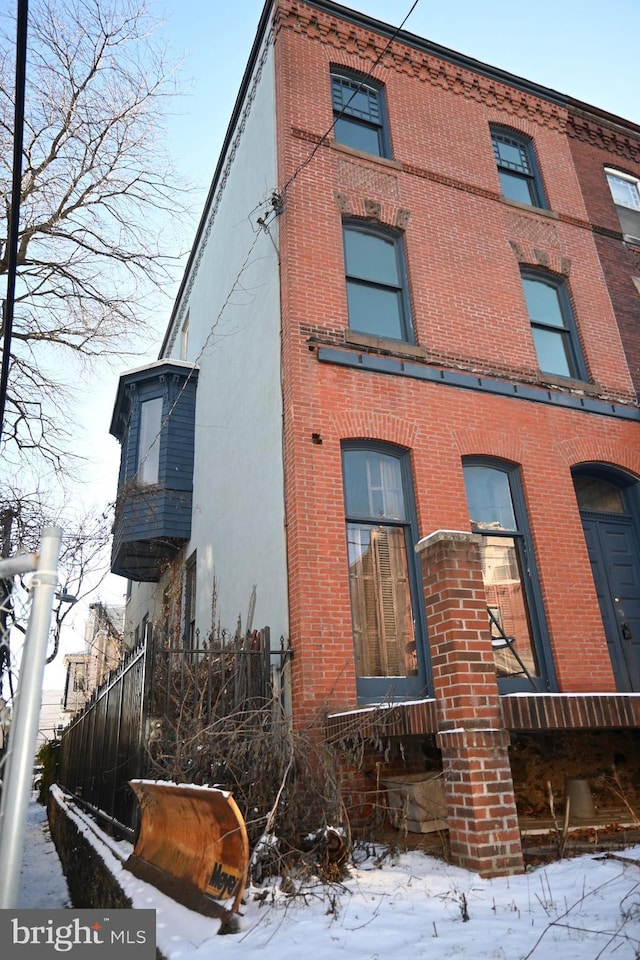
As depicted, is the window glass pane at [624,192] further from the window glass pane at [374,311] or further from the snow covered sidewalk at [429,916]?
the snow covered sidewalk at [429,916]

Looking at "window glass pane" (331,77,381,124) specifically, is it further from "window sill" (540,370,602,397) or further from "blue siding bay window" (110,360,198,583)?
"blue siding bay window" (110,360,198,583)

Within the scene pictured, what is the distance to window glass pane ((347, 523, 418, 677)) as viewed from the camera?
770 cm

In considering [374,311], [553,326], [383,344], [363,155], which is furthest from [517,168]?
[383,344]

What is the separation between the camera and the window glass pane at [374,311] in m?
9.58

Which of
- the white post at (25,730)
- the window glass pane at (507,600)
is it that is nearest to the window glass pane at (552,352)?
the window glass pane at (507,600)

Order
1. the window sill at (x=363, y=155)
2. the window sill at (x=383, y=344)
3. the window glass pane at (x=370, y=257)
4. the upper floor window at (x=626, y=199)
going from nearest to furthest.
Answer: the window sill at (x=383, y=344), the window glass pane at (x=370, y=257), the window sill at (x=363, y=155), the upper floor window at (x=626, y=199)

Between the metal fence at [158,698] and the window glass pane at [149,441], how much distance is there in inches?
223

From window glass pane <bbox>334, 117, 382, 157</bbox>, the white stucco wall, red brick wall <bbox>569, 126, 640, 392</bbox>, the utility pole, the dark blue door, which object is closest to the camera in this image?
the utility pole

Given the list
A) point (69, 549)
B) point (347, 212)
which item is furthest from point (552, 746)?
point (69, 549)

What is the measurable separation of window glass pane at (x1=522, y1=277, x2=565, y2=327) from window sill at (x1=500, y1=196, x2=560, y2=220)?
4.31ft

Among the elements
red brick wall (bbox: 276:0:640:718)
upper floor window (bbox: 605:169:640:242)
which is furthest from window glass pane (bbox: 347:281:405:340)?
upper floor window (bbox: 605:169:640:242)

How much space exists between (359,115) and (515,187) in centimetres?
320

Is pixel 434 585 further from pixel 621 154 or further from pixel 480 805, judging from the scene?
pixel 621 154

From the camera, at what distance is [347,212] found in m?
9.91
